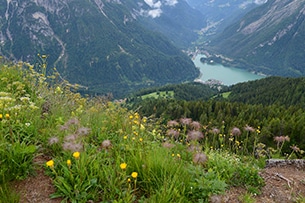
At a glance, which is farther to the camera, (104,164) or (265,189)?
(265,189)

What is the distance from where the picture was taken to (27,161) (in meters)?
4.97

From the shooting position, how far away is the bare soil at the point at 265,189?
4.80m

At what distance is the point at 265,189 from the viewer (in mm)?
6254

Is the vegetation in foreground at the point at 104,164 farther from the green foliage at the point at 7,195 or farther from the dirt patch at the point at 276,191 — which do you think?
the dirt patch at the point at 276,191

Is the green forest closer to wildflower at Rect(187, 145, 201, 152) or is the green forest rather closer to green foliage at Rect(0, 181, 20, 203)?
wildflower at Rect(187, 145, 201, 152)

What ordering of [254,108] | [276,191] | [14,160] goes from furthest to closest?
[254,108]
[276,191]
[14,160]

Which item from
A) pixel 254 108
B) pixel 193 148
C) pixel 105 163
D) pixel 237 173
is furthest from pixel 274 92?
pixel 105 163

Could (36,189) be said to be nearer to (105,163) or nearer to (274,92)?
(105,163)

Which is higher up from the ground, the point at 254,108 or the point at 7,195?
the point at 7,195

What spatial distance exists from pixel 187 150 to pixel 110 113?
8.45 feet

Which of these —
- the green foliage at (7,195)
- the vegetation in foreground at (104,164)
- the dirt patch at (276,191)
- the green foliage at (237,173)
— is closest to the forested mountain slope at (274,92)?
the dirt patch at (276,191)

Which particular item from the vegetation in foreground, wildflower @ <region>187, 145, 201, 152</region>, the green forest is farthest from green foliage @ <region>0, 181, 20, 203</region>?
the green forest

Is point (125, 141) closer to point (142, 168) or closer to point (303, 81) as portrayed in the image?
point (142, 168)

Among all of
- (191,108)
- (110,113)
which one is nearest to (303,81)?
(191,108)
